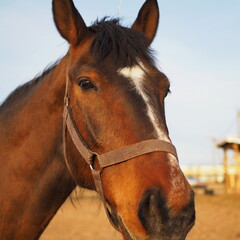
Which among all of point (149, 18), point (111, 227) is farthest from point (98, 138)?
point (111, 227)

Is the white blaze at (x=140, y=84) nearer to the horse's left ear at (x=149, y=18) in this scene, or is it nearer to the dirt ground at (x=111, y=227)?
the horse's left ear at (x=149, y=18)

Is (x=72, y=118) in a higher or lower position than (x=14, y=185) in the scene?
higher

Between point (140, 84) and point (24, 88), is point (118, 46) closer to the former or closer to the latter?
point (140, 84)

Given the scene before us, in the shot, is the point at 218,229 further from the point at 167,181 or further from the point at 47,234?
the point at 167,181

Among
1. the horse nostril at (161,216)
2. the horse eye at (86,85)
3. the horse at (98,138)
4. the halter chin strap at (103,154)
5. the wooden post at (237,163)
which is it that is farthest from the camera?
the wooden post at (237,163)

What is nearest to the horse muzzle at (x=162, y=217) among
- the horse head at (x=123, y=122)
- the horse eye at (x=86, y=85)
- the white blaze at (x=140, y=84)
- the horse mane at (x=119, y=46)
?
the horse head at (x=123, y=122)

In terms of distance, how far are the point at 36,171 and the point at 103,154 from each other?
88cm

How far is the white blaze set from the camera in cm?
243

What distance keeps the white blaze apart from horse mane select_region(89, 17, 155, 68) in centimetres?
6

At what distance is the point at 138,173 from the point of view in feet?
7.59

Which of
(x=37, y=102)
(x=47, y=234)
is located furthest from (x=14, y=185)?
(x=47, y=234)

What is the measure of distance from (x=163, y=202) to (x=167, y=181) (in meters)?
0.12

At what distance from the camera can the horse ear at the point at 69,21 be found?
3008 millimetres

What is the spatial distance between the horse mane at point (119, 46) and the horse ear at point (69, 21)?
0.45 feet
